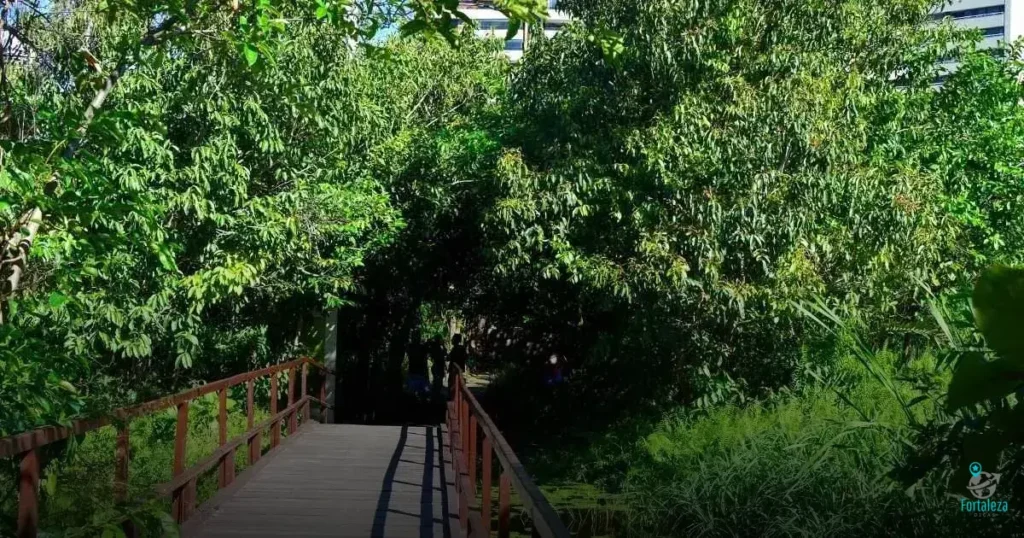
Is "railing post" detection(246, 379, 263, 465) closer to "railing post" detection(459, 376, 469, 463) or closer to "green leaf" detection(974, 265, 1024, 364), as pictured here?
"railing post" detection(459, 376, 469, 463)

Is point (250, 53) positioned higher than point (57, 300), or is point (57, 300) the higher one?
point (250, 53)

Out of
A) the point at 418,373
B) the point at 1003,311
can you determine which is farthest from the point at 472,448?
the point at 418,373

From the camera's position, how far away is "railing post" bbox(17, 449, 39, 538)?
388 centimetres

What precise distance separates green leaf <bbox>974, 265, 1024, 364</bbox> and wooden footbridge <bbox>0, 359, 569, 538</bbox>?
147cm

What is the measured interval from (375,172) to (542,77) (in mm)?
2801

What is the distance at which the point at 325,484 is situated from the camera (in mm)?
9633

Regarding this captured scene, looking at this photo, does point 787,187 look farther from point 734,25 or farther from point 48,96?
point 48,96

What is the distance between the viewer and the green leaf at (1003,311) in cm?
181

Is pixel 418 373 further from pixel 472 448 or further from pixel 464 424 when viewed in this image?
pixel 472 448

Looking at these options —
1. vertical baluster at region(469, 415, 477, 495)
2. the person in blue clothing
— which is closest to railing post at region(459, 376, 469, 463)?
vertical baluster at region(469, 415, 477, 495)

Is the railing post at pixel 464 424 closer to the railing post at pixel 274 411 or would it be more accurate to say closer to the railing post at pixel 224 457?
the railing post at pixel 224 457

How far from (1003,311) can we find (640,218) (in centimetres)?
1082

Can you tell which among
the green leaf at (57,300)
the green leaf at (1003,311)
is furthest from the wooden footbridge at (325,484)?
the green leaf at (1003,311)

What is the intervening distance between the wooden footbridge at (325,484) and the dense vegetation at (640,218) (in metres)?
1.37
